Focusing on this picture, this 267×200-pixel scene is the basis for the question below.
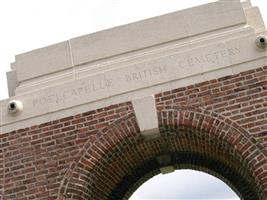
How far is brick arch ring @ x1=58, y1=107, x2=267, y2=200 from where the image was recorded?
7.21 meters

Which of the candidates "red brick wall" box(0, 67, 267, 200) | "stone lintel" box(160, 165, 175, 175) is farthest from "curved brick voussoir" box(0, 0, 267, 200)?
"stone lintel" box(160, 165, 175, 175)

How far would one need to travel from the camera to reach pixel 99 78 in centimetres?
802

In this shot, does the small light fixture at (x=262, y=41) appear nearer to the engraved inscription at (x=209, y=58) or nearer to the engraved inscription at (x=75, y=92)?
the engraved inscription at (x=209, y=58)

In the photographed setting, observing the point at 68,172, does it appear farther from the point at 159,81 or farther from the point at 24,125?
the point at 159,81

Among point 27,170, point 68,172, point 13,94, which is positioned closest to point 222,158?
point 68,172

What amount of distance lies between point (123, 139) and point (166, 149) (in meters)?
1.31

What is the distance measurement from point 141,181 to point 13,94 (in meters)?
2.94

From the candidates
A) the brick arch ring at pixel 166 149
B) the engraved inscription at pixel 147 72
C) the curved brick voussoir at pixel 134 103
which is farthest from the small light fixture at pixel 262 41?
the engraved inscription at pixel 147 72

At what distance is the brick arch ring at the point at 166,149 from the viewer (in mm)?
7211

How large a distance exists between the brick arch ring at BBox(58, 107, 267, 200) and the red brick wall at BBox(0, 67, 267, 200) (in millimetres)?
14

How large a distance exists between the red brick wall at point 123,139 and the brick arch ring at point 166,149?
14 mm

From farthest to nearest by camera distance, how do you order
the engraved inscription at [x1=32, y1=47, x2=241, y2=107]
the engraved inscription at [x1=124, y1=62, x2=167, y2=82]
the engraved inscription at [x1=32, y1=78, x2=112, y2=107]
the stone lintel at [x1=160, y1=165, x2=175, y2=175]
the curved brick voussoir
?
the stone lintel at [x1=160, y1=165, x2=175, y2=175], the engraved inscription at [x1=32, y1=78, x2=112, y2=107], the engraved inscription at [x1=124, y1=62, x2=167, y2=82], the engraved inscription at [x1=32, y1=47, x2=241, y2=107], the curved brick voussoir

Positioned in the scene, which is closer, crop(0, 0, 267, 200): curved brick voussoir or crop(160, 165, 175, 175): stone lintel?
crop(0, 0, 267, 200): curved brick voussoir

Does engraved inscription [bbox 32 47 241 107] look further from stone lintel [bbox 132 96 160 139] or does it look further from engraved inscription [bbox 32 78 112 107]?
stone lintel [bbox 132 96 160 139]
